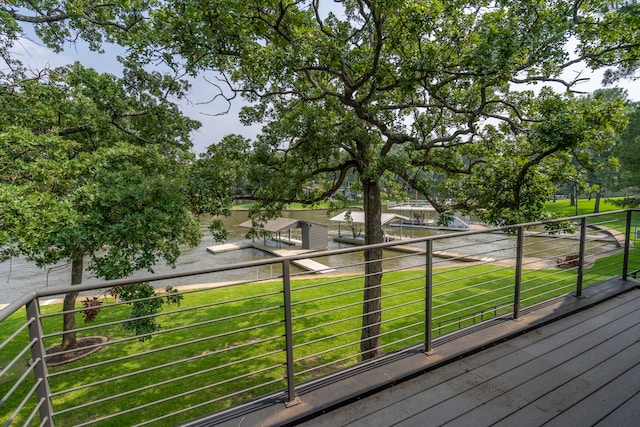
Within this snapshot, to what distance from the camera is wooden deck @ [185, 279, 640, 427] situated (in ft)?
6.24

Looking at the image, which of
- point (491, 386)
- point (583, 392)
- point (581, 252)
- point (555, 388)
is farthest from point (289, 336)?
point (581, 252)

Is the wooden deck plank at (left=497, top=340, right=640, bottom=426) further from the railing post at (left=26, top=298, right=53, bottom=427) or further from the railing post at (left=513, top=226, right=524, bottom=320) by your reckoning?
the railing post at (left=26, top=298, right=53, bottom=427)

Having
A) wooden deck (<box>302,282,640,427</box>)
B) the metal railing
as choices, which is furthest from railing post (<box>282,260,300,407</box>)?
wooden deck (<box>302,282,640,427</box>)

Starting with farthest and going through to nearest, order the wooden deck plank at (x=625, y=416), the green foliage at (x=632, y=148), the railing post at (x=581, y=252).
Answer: the green foliage at (x=632, y=148) < the railing post at (x=581, y=252) < the wooden deck plank at (x=625, y=416)

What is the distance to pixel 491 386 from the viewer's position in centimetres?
218

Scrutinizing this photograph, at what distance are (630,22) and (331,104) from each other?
13.4ft

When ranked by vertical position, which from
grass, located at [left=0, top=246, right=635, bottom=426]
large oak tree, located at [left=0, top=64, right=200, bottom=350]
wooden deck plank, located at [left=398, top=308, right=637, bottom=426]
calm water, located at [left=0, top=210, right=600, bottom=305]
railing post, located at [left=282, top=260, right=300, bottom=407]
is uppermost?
large oak tree, located at [left=0, top=64, right=200, bottom=350]

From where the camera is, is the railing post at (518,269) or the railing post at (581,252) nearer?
the railing post at (518,269)

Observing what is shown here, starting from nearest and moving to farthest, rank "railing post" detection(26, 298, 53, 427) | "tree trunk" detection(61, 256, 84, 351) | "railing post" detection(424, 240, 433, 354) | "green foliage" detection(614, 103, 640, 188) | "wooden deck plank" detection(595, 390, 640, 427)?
"railing post" detection(26, 298, 53, 427), "wooden deck plank" detection(595, 390, 640, 427), "railing post" detection(424, 240, 433, 354), "tree trunk" detection(61, 256, 84, 351), "green foliage" detection(614, 103, 640, 188)

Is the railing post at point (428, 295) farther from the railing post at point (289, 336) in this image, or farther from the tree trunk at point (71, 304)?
the tree trunk at point (71, 304)

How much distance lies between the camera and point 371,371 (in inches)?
91.2

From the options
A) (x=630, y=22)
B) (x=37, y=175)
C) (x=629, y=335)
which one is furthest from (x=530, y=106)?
(x=37, y=175)

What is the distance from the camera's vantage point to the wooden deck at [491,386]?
6.24 ft

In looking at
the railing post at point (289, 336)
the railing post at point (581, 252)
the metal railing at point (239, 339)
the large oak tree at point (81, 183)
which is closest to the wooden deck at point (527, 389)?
the railing post at point (289, 336)
